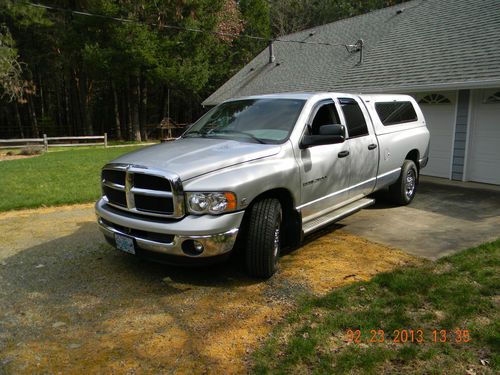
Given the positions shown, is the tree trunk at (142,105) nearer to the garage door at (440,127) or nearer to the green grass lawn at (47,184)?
the green grass lawn at (47,184)

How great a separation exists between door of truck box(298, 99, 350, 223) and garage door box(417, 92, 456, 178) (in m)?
6.71

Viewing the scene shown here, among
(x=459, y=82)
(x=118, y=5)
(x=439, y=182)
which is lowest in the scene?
(x=439, y=182)

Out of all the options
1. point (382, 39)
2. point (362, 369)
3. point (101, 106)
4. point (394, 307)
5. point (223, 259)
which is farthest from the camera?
point (101, 106)

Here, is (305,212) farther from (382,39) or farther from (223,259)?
(382,39)

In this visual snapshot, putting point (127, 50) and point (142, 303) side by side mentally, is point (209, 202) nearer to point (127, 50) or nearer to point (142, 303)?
point (142, 303)

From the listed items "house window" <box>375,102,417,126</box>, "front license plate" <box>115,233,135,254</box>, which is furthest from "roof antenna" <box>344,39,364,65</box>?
"front license plate" <box>115,233,135,254</box>

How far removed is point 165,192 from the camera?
3895 millimetres

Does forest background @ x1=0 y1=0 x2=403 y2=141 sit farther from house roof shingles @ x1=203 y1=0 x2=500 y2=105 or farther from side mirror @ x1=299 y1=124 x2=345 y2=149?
side mirror @ x1=299 y1=124 x2=345 y2=149

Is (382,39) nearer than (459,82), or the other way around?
(459,82)

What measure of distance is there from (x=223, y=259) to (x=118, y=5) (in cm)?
2536

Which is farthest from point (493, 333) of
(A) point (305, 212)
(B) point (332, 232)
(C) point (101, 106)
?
(C) point (101, 106)

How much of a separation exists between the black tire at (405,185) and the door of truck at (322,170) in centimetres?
237

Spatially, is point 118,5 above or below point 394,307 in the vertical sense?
above
